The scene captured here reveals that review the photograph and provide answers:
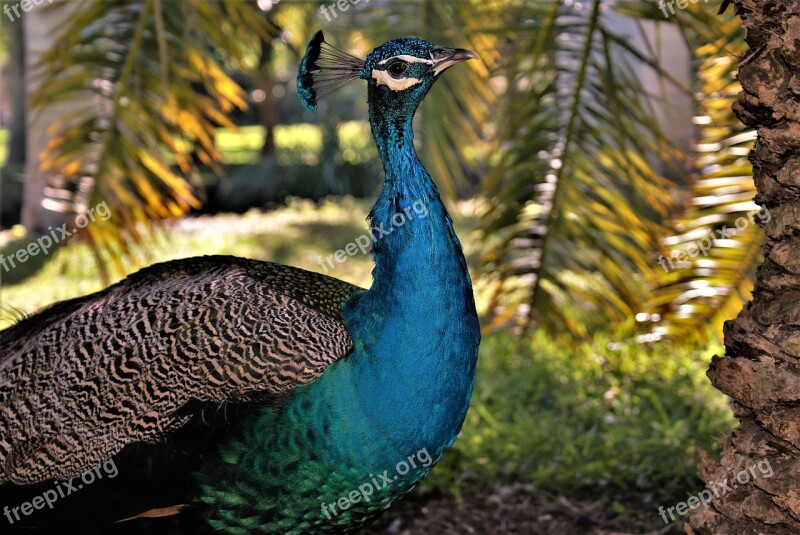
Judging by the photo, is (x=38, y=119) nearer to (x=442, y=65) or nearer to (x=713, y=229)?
(x=713, y=229)

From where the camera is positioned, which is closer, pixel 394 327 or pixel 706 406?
pixel 394 327

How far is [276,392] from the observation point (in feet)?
7.13

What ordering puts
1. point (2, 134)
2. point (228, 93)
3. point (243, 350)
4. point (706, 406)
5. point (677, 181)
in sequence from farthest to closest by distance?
point (2, 134) → point (677, 181) → point (228, 93) → point (706, 406) → point (243, 350)

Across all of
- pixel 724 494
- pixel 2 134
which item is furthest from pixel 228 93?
pixel 2 134

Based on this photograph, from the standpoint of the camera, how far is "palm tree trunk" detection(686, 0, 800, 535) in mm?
1997

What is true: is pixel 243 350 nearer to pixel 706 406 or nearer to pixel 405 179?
pixel 405 179

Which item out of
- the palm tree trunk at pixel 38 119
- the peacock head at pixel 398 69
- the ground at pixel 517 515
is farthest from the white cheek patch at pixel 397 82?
the palm tree trunk at pixel 38 119

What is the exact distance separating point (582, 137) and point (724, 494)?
2415 millimetres

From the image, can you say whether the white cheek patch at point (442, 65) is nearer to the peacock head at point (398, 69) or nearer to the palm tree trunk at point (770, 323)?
the peacock head at point (398, 69)

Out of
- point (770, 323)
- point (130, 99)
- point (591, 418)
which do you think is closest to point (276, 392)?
point (770, 323)

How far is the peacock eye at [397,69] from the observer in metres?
2.22

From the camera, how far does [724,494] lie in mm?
2232

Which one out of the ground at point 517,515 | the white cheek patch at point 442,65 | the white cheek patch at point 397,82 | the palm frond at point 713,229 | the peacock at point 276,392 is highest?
the white cheek patch at point 442,65

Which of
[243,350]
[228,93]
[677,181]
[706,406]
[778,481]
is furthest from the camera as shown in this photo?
[677,181]
